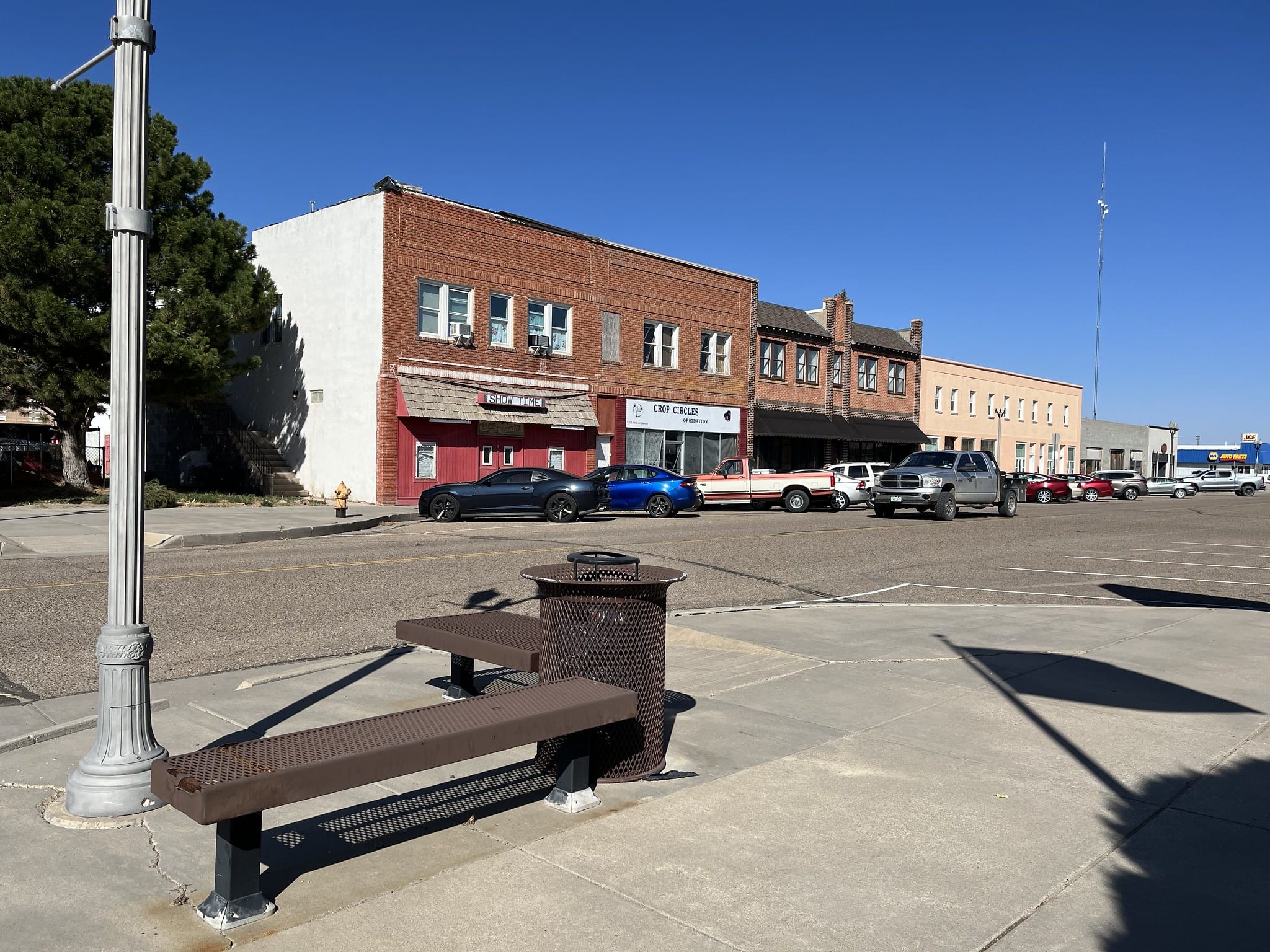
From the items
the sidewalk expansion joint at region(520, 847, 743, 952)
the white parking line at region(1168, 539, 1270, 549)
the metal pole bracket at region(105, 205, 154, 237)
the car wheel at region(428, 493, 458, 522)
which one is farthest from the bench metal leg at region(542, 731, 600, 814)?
the white parking line at region(1168, 539, 1270, 549)

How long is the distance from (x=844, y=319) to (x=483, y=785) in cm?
4356

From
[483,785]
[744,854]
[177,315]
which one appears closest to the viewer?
[744,854]

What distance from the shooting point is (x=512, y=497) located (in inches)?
929

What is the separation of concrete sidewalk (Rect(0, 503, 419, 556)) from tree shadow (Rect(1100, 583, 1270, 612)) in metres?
14.4

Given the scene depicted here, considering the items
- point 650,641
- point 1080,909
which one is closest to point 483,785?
point 650,641

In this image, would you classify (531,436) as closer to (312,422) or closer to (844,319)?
(312,422)

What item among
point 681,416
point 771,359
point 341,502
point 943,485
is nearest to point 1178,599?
point 943,485

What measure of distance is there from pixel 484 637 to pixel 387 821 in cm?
162

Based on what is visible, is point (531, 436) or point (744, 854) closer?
point (744, 854)

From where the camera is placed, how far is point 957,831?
431cm

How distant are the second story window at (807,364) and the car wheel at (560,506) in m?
21.9

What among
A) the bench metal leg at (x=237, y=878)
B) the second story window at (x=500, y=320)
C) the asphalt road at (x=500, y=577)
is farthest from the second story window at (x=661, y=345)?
the bench metal leg at (x=237, y=878)

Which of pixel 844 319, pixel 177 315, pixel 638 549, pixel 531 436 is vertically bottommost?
pixel 638 549

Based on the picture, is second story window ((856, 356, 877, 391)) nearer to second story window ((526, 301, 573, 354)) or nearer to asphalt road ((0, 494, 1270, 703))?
second story window ((526, 301, 573, 354))
